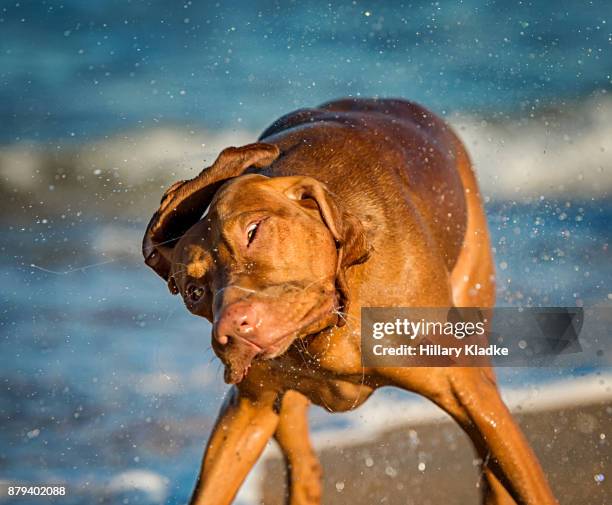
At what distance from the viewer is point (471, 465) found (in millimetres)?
5848

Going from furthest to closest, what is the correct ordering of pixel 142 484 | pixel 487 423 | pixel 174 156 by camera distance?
pixel 174 156 < pixel 142 484 < pixel 487 423

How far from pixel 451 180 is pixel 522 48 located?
11.1 ft

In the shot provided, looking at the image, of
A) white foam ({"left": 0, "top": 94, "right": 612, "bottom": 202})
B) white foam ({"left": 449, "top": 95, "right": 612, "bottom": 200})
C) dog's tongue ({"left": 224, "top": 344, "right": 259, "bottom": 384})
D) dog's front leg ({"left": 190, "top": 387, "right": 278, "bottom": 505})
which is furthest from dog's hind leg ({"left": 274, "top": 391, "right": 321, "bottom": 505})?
white foam ({"left": 449, "top": 95, "right": 612, "bottom": 200})

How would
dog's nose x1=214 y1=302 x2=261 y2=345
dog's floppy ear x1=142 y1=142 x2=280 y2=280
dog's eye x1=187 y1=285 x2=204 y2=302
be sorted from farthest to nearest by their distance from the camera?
dog's floppy ear x1=142 y1=142 x2=280 y2=280 → dog's eye x1=187 y1=285 x2=204 y2=302 → dog's nose x1=214 y1=302 x2=261 y2=345

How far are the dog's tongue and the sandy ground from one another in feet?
7.25

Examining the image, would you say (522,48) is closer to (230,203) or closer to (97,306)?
(97,306)

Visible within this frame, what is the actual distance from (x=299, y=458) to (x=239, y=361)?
1822 millimetres

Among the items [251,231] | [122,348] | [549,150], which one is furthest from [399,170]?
[549,150]

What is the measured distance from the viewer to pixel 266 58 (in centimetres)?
878

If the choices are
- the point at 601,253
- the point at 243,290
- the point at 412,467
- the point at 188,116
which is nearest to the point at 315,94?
the point at 188,116

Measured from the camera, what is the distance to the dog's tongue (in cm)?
329

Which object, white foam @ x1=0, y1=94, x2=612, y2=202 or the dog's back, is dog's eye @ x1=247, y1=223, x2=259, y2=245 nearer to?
the dog's back

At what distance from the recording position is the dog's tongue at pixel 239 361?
10.8 feet

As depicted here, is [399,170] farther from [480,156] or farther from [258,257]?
[480,156]
